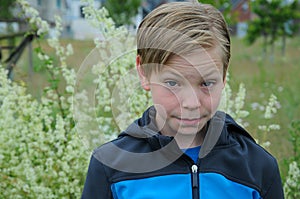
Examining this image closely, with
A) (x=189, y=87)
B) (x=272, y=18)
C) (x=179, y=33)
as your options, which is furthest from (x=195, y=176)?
(x=272, y=18)

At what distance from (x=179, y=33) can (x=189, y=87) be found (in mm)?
139

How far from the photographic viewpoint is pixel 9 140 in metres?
2.73

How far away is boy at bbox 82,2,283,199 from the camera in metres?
1.36

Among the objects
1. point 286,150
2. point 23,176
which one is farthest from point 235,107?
point 23,176

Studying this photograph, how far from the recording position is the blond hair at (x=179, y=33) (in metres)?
1.35

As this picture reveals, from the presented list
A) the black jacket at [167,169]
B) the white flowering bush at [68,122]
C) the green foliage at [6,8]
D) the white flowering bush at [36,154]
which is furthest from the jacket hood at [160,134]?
the green foliage at [6,8]

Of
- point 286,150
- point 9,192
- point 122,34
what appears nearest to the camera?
point 9,192

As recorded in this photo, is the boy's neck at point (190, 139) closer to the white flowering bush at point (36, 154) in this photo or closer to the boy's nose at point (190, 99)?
the boy's nose at point (190, 99)

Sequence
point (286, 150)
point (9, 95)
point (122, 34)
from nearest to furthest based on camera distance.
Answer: point (9, 95) → point (122, 34) → point (286, 150)

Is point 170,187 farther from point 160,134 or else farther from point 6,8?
point 6,8

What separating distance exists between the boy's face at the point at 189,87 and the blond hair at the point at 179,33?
0.08 ft

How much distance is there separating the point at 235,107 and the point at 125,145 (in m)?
1.51

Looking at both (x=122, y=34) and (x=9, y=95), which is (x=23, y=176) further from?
(x=122, y=34)

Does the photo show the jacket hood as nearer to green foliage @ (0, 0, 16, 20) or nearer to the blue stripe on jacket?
the blue stripe on jacket
